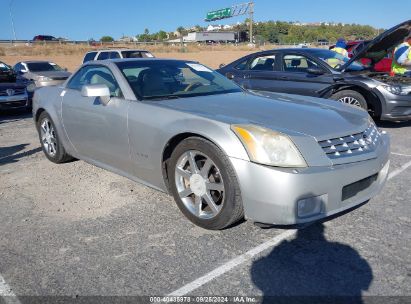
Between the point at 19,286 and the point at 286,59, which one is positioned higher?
the point at 286,59

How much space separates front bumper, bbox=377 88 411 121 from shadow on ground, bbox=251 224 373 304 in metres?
4.32

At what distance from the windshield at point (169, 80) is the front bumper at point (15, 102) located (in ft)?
21.3

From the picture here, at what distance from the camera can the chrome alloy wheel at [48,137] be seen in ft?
16.3

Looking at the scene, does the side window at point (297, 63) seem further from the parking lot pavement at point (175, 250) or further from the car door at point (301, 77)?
the parking lot pavement at point (175, 250)

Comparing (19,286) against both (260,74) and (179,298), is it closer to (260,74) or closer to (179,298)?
(179,298)

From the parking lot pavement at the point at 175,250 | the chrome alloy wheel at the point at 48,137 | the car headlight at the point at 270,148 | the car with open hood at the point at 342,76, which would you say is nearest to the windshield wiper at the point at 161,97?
the parking lot pavement at the point at 175,250

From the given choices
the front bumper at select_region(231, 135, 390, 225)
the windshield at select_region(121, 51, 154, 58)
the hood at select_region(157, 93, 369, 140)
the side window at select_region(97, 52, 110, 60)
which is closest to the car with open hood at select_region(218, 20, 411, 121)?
the hood at select_region(157, 93, 369, 140)

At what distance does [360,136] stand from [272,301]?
1.57 meters

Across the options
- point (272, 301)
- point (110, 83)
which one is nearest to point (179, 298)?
point (272, 301)

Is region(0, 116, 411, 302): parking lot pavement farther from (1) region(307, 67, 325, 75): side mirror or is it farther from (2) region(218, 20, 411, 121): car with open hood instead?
(1) region(307, 67, 325, 75): side mirror

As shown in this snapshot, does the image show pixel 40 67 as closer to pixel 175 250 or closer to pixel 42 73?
pixel 42 73

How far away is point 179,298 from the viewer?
89.6 inches

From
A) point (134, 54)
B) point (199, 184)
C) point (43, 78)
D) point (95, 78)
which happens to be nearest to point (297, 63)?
point (95, 78)

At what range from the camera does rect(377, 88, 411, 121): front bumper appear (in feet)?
→ 20.9
